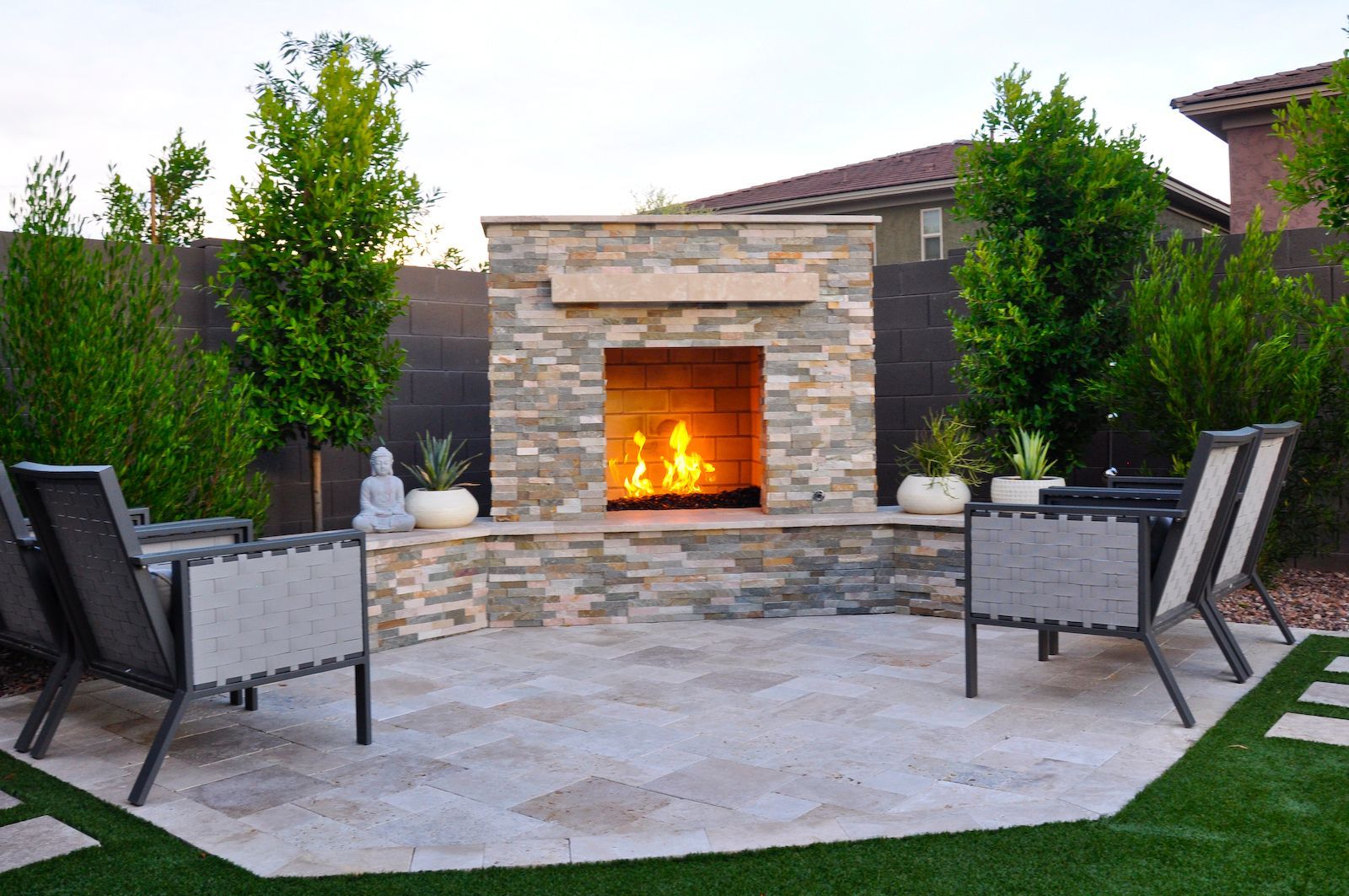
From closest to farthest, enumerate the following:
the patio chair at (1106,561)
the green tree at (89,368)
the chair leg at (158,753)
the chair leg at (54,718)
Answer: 1. the chair leg at (158,753)
2. the chair leg at (54,718)
3. the patio chair at (1106,561)
4. the green tree at (89,368)

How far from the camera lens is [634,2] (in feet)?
31.4

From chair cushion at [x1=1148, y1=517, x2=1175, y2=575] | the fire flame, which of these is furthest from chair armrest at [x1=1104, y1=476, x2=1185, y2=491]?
the fire flame

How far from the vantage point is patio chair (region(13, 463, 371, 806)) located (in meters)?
3.21

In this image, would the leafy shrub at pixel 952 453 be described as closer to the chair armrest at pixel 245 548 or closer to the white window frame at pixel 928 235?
the chair armrest at pixel 245 548

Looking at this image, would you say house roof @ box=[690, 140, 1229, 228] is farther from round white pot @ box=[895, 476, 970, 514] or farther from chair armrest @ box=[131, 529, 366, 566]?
chair armrest @ box=[131, 529, 366, 566]

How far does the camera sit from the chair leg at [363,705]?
12.2 ft

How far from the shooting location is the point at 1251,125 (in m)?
10.6

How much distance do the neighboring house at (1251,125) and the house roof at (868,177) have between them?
13.0 feet

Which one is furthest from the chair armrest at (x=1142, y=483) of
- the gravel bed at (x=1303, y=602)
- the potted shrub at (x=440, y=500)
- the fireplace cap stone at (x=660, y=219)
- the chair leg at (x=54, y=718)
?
the chair leg at (x=54, y=718)

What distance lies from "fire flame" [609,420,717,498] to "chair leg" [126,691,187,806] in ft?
12.9

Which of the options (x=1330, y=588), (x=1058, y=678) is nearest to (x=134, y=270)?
(x=1058, y=678)

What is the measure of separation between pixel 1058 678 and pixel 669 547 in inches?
90.1

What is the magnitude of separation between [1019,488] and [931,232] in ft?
31.4

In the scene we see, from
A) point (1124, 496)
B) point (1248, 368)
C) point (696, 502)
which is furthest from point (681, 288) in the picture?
point (1248, 368)
